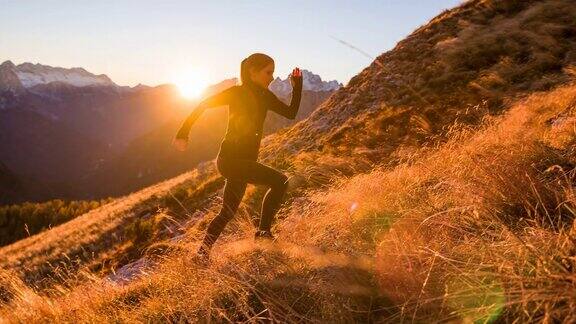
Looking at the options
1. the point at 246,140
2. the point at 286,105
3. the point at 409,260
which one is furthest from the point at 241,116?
the point at 409,260

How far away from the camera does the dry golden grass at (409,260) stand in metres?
2.57

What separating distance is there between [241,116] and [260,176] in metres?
0.68

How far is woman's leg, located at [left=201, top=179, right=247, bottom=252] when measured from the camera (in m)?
5.23

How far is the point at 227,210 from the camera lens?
5.43 m

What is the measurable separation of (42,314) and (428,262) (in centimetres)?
341

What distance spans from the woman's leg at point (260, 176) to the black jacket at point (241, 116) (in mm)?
91

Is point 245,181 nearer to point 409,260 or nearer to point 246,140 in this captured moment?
point 246,140

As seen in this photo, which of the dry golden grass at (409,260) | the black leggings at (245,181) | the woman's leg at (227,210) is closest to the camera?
the dry golden grass at (409,260)

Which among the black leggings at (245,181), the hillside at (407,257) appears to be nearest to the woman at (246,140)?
the black leggings at (245,181)

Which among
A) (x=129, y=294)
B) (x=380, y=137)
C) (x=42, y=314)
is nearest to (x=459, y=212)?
(x=129, y=294)

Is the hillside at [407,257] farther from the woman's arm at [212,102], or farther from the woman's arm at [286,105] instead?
the woman's arm at [212,102]

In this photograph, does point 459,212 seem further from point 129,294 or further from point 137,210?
point 137,210

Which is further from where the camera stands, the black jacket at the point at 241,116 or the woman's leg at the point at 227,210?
the black jacket at the point at 241,116

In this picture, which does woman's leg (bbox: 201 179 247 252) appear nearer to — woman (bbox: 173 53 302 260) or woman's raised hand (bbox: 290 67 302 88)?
woman (bbox: 173 53 302 260)
